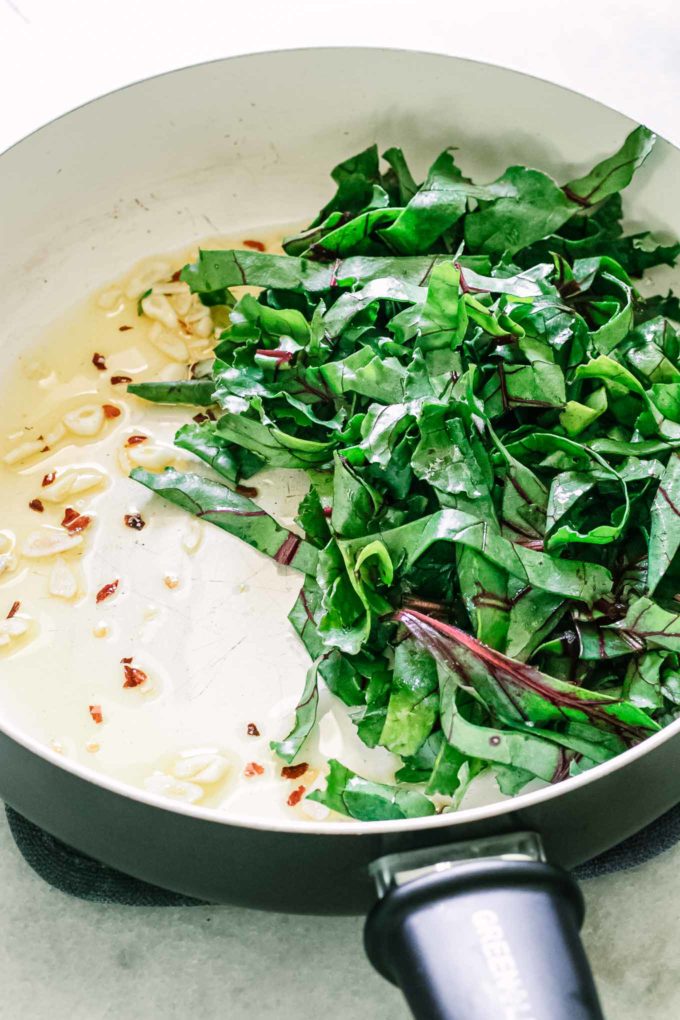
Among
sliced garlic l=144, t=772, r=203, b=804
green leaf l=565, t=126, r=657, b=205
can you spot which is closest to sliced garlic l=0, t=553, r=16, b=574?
sliced garlic l=144, t=772, r=203, b=804

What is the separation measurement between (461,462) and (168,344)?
322 millimetres

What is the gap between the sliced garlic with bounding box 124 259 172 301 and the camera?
1.06 m

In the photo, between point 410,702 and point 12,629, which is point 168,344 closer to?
point 12,629

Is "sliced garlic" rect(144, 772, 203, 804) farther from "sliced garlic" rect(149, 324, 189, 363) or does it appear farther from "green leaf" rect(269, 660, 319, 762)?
"sliced garlic" rect(149, 324, 189, 363)

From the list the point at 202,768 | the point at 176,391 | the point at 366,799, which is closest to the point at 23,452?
the point at 176,391

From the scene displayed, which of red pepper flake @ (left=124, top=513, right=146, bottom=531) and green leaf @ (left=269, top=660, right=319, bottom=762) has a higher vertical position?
red pepper flake @ (left=124, top=513, right=146, bottom=531)

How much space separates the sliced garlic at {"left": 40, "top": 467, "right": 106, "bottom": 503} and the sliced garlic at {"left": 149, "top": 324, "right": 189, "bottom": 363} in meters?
0.13

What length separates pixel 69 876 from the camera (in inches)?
30.9

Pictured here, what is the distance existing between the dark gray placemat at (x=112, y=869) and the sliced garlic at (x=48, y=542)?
0.20 meters

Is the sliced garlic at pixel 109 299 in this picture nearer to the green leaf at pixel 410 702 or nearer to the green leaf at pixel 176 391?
the green leaf at pixel 176 391

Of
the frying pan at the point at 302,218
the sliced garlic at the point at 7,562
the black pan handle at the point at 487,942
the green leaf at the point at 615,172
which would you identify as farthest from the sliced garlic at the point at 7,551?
the green leaf at the point at 615,172

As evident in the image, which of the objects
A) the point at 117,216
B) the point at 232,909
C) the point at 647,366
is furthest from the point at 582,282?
the point at 232,909

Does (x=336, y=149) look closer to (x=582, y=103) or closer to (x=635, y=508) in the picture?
(x=582, y=103)

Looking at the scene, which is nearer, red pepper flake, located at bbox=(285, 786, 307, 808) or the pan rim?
the pan rim
